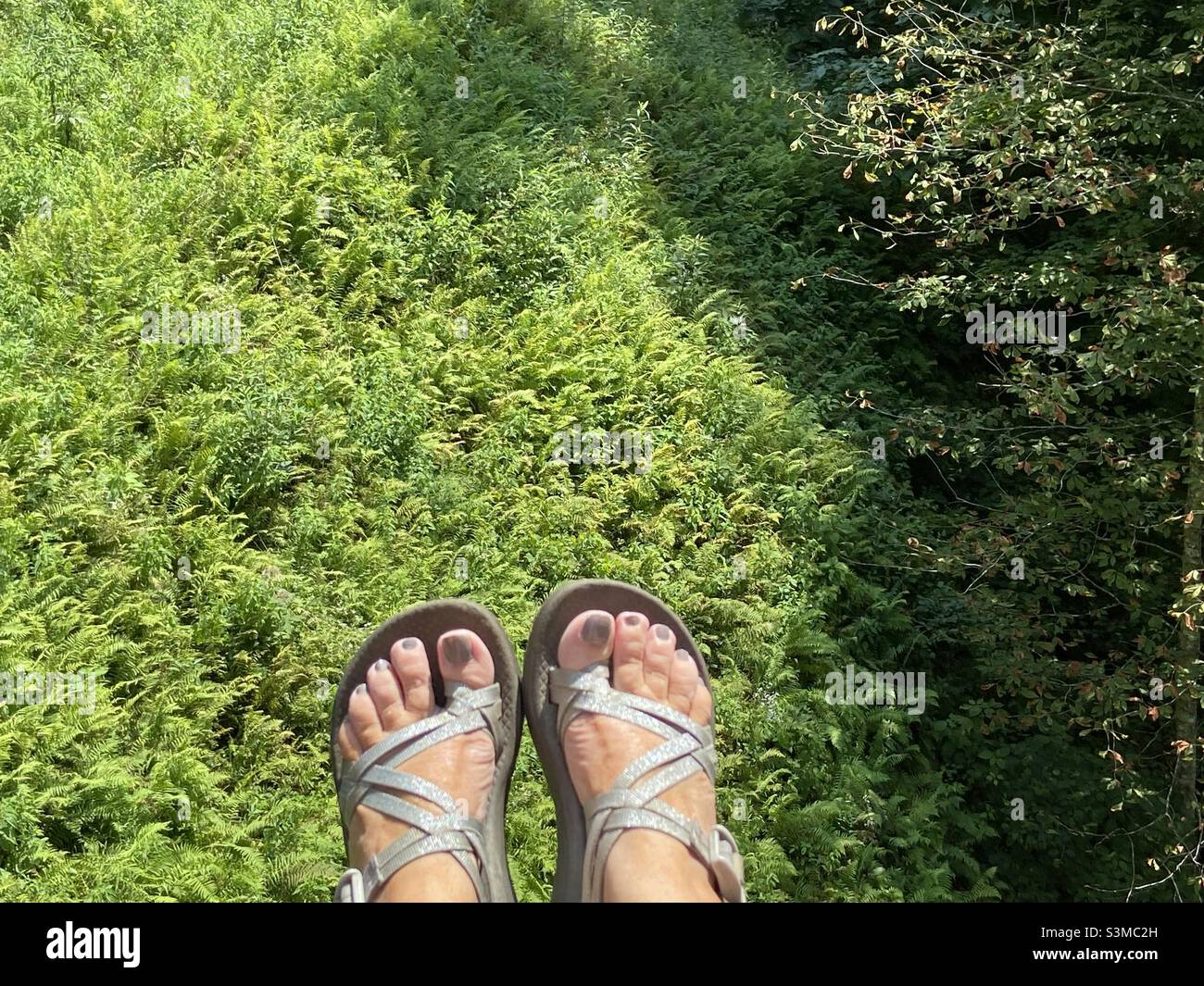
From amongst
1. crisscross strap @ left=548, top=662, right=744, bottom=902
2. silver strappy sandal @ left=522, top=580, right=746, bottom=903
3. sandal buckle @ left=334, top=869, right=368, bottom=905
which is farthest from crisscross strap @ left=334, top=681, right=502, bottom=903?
crisscross strap @ left=548, top=662, right=744, bottom=902

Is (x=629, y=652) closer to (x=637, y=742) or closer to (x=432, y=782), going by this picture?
(x=637, y=742)

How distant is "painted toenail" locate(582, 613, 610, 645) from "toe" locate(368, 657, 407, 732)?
0.72 metres

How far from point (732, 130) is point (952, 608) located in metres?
5.86

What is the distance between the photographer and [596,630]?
379 cm

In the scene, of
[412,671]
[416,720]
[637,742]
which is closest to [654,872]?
[637,742]

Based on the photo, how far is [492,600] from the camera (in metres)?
6.12

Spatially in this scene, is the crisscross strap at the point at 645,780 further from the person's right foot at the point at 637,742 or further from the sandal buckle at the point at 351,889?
the sandal buckle at the point at 351,889

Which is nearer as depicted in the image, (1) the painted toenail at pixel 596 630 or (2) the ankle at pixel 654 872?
(2) the ankle at pixel 654 872

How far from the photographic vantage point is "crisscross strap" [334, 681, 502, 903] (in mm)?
3262

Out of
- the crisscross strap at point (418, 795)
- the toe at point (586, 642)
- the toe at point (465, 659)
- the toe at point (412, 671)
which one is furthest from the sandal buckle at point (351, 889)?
the toe at point (586, 642)

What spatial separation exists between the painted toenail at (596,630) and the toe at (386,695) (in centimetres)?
72

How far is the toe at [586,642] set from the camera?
380 centimetres
